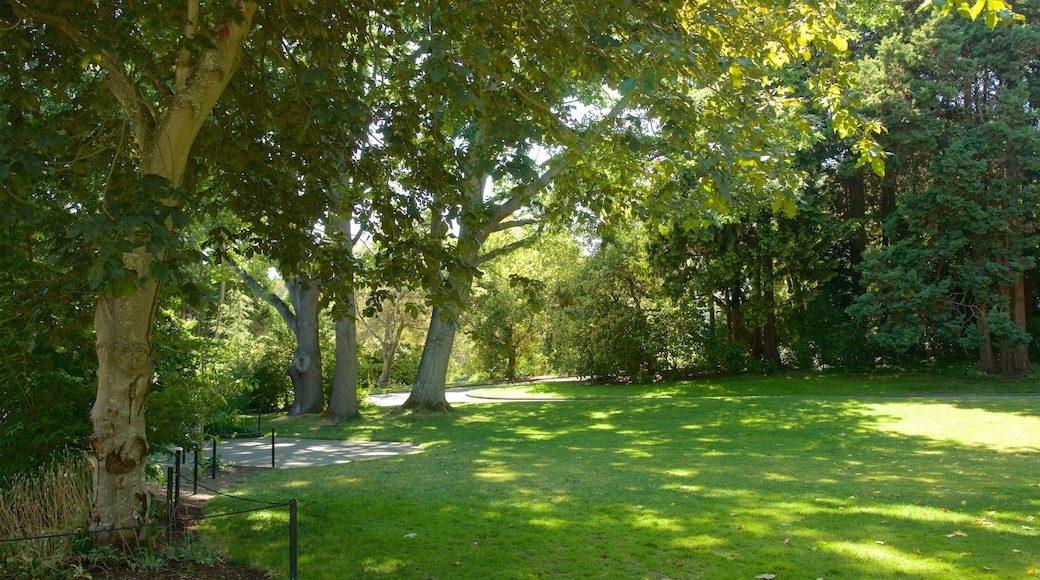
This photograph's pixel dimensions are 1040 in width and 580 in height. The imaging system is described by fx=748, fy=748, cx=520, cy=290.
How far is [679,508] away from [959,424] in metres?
11.0

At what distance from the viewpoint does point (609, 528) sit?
707 centimetres

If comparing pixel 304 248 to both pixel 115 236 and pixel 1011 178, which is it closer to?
pixel 115 236

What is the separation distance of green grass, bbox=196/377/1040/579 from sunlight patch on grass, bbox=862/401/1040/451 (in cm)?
10

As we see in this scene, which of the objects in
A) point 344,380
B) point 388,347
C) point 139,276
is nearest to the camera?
point 139,276

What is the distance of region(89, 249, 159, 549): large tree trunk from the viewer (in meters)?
6.01

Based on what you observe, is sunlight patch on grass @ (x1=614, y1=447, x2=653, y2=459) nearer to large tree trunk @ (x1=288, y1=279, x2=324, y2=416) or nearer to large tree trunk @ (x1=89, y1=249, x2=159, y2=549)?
large tree trunk @ (x1=89, y1=249, x2=159, y2=549)

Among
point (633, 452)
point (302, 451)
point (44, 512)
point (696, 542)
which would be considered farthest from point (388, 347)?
point (696, 542)

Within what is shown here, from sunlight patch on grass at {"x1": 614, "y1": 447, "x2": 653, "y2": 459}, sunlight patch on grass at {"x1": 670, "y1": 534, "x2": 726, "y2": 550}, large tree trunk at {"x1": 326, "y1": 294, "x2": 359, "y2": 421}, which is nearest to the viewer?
sunlight patch on grass at {"x1": 670, "y1": 534, "x2": 726, "y2": 550}

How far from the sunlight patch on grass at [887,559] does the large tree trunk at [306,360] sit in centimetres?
1747

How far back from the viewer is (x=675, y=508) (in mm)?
7922

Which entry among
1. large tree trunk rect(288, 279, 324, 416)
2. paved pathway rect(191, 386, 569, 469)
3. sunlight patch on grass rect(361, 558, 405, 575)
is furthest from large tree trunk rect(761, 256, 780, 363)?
sunlight patch on grass rect(361, 558, 405, 575)

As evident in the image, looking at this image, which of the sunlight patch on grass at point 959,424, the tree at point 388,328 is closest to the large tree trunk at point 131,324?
the sunlight patch on grass at point 959,424

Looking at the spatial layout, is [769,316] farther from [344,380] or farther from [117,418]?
[117,418]

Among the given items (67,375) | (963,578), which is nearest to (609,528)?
(963,578)
